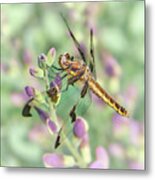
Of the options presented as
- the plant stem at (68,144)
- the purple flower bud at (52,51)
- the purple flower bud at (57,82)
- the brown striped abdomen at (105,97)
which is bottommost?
the plant stem at (68,144)

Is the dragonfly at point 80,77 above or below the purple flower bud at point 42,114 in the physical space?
above

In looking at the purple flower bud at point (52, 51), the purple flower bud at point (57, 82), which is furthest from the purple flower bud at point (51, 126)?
the purple flower bud at point (52, 51)

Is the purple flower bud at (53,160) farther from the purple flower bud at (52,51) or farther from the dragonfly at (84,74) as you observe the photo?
the purple flower bud at (52,51)

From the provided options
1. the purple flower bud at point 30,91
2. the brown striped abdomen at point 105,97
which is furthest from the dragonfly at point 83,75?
the purple flower bud at point 30,91

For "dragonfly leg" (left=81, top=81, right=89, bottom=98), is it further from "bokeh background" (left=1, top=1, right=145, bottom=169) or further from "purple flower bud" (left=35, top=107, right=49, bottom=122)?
"purple flower bud" (left=35, top=107, right=49, bottom=122)

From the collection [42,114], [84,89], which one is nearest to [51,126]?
[42,114]

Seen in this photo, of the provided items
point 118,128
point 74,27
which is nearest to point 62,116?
point 118,128
